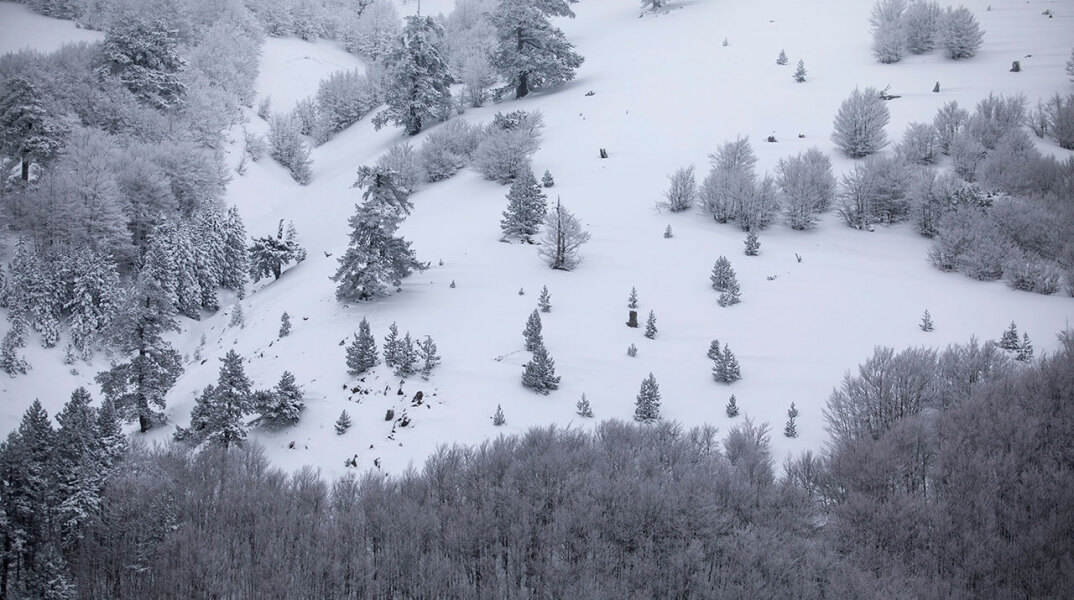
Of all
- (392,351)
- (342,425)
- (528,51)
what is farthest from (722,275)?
(528,51)

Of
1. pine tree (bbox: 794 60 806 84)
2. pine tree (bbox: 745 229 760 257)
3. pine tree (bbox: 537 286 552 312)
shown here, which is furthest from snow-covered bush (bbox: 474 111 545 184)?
pine tree (bbox: 794 60 806 84)

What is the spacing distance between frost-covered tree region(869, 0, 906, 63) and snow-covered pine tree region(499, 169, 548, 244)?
26.6 m

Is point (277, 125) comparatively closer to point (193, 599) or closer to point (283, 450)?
point (283, 450)

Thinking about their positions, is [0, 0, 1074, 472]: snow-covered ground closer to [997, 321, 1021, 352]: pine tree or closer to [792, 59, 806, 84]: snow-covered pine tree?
[792, 59, 806, 84]: snow-covered pine tree

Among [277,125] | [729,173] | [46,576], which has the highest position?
[277,125]

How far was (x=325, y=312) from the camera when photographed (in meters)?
18.2

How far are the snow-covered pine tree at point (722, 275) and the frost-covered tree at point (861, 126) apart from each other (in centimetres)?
1201

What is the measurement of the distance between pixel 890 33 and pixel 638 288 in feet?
96.8

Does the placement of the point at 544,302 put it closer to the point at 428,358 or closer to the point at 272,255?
the point at 428,358

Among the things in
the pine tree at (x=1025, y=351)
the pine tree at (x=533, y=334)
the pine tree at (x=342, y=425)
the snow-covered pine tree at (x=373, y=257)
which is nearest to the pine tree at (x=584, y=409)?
the pine tree at (x=533, y=334)

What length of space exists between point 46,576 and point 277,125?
40.2m

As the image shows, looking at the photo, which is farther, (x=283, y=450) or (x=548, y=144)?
(x=548, y=144)

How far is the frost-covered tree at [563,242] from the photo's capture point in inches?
757

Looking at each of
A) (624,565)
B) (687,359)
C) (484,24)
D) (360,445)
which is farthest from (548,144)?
(484,24)
